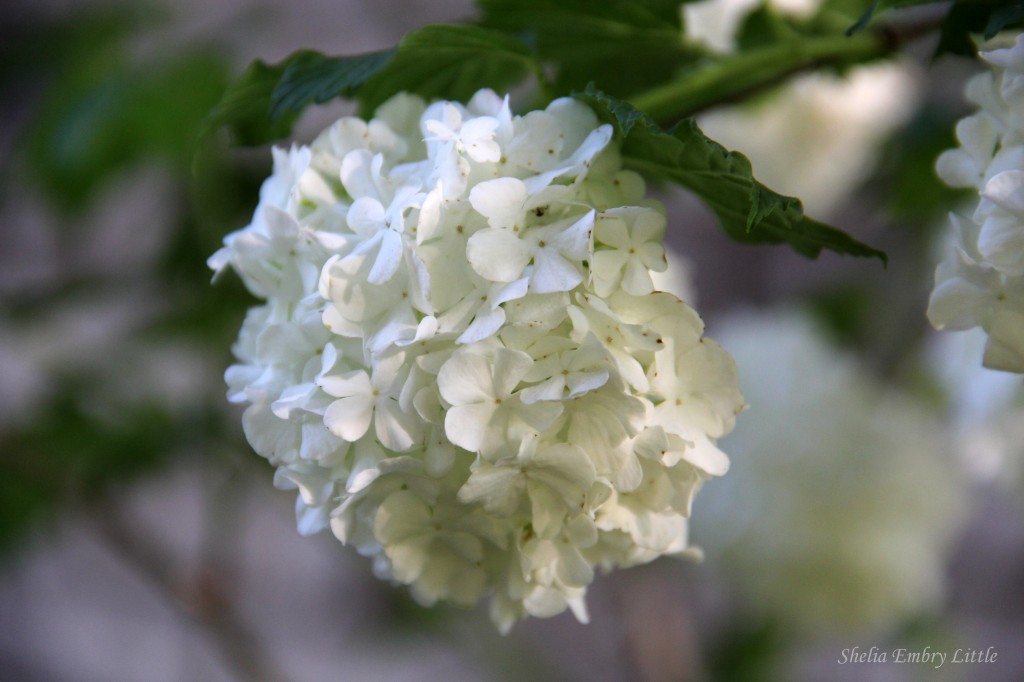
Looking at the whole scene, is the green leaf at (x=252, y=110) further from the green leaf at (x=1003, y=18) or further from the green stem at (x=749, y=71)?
the green leaf at (x=1003, y=18)

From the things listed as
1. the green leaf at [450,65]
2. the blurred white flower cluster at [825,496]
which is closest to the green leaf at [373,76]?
the green leaf at [450,65]

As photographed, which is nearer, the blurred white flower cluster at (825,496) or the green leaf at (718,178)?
the green leaf at (718,178)

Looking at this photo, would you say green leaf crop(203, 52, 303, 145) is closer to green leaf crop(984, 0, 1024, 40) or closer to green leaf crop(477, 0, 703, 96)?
green leaf crop(477, 0, 703, 96)

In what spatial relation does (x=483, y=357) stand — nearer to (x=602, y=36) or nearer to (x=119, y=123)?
(x=602, y=36)

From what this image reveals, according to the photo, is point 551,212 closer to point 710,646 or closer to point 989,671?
point 710,646

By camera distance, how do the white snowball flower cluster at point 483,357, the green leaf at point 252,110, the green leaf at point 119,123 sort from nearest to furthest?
the white snowball flower cluster at point 483,357, the green leaf at point 252,110, the green leaf at point 119,123

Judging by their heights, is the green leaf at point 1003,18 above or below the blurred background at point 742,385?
above

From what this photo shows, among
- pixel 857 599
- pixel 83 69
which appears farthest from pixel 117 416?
pixel 857 599
